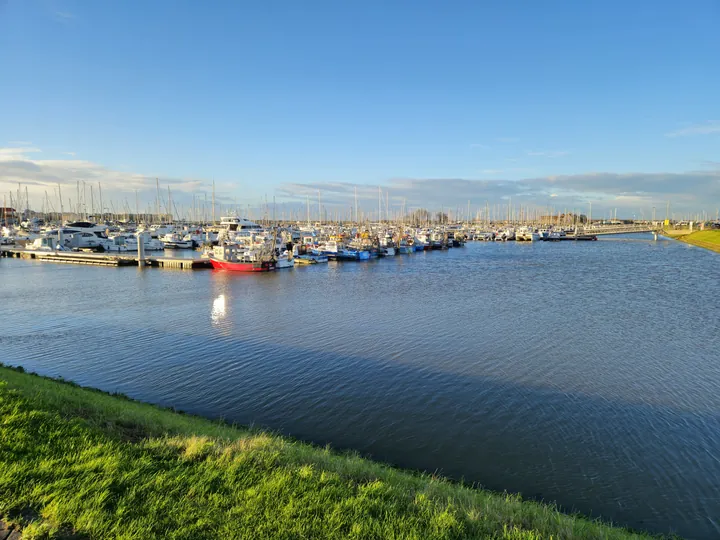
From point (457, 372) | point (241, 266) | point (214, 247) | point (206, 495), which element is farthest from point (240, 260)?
point (206, 495)

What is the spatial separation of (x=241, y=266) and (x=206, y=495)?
184ft

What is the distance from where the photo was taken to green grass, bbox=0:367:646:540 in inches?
223

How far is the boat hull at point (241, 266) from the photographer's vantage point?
60.7 meters

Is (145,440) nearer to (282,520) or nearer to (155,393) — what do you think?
(282,520)

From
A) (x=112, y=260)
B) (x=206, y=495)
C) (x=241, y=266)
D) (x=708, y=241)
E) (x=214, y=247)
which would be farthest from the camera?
(x=708, y=241)

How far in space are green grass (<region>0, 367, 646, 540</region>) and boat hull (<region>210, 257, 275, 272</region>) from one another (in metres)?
52.5

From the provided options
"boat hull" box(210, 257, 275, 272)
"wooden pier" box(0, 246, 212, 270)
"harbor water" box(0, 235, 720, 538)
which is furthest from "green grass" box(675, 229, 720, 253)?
"wooden pier" box(0, 246, 212, 270)

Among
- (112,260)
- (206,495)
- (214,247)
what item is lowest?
(112,260)

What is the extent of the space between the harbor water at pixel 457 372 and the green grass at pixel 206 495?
14.7 feet

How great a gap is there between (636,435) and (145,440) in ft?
44.1

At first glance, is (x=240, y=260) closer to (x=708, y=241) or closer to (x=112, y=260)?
(x=112, y=260)

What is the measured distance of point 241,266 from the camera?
60.7m

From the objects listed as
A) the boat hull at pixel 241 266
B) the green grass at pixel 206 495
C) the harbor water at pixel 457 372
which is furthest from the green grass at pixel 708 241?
the green grass at pixel 206 495

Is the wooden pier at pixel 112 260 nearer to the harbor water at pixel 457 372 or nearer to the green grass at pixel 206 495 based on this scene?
the harbor water at pixel 457 372
